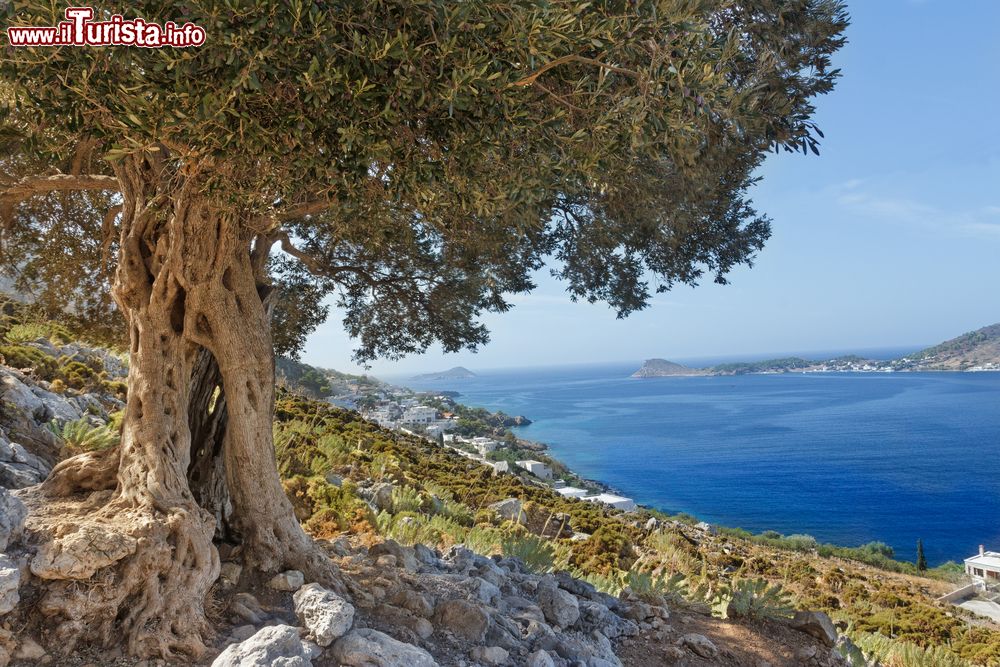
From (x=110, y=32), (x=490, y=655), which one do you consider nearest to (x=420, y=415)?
(x=490, y=655)

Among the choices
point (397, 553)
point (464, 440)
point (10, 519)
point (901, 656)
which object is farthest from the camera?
point (464, 440)

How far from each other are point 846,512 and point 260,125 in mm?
63428

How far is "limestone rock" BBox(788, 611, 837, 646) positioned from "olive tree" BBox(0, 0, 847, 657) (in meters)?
4.11

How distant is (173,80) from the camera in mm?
2699

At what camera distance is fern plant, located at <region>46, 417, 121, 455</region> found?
6801 mm

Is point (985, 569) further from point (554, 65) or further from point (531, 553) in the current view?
point (554, 65)

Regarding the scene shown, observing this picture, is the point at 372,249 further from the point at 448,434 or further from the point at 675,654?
the point at 448,434

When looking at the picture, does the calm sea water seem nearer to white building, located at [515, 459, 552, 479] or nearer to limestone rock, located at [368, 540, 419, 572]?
white building, located at [515, 459, 552, 479]

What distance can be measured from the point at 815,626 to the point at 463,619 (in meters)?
3.72

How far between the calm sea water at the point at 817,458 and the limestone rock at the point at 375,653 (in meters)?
51.3

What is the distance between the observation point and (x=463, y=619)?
417cm

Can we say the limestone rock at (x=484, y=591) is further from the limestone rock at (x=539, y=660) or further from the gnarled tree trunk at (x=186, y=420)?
the gnarled tree trunk at (x=186, y=420)

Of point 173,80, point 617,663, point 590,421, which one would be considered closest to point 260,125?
point 173,80

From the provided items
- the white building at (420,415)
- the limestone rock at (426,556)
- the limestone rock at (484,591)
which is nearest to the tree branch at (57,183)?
the limestone rock at (426,556)
